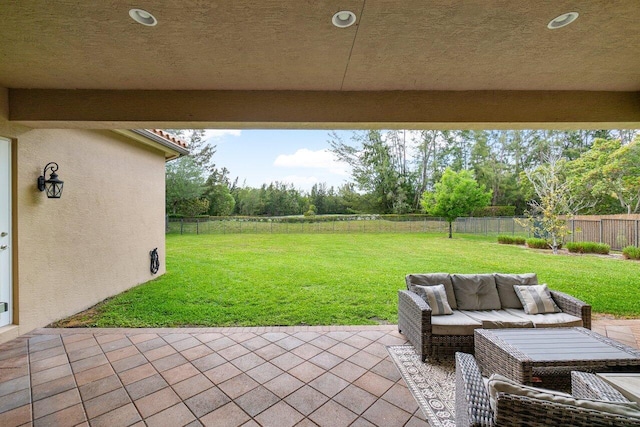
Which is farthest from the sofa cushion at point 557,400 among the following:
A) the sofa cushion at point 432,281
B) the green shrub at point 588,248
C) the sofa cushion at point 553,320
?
the green shrub at point 588,248

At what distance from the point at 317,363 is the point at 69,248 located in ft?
12.1

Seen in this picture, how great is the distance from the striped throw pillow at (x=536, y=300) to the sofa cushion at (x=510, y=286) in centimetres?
9

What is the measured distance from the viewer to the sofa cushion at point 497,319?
8.42ft

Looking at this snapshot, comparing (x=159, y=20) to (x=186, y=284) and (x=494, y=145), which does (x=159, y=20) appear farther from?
(x=494, y=145)

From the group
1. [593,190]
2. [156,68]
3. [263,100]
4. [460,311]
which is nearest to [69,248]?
[156,68]

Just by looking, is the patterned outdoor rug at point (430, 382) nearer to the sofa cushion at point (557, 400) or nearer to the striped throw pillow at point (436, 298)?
the striped throw pillow at point (436, 298)

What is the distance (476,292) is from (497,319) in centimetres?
40

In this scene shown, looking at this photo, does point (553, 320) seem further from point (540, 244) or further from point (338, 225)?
point (338, 225)

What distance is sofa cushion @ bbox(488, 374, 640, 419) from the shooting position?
1020 millimetres

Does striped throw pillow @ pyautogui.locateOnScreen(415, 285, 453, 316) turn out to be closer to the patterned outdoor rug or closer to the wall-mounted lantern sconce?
the patterned outdoor rug

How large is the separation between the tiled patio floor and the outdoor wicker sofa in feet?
1.38

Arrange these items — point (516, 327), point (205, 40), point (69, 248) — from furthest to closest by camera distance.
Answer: point (69, 248) < point (516, 327) < point (205, 40)

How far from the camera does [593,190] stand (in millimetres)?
10672

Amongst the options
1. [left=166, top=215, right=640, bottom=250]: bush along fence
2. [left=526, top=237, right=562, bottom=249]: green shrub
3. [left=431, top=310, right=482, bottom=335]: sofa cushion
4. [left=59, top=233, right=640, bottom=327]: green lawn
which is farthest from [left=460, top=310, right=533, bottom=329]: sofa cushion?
[left=166, top=215, right=640, bottom=250]: bush along fence
